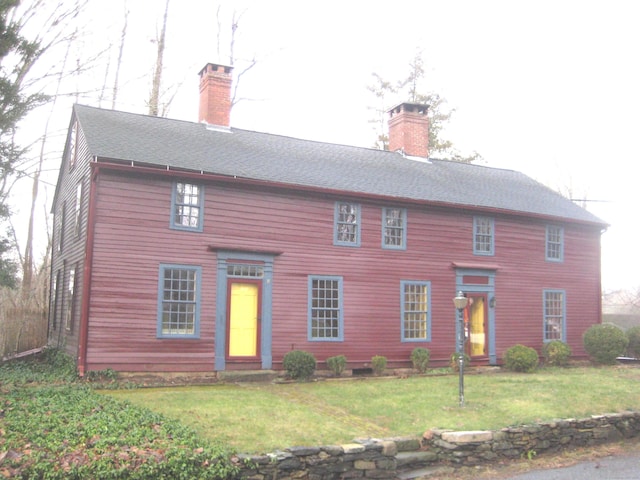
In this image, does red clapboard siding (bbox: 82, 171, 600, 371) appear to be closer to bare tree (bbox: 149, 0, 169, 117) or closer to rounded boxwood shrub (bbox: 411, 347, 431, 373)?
rounded boxwood shrub (bbox: 411, 347, 431, 373)

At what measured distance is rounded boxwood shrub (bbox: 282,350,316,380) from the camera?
1466 centimetres

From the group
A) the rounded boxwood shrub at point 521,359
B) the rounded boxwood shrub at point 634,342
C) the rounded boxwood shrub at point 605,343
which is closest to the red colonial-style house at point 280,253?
the rounded boxwood shrub at point 605,343

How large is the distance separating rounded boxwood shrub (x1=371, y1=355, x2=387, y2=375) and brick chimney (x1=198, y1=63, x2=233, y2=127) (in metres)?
8.28

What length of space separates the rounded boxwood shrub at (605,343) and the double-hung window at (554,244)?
8.23 ft

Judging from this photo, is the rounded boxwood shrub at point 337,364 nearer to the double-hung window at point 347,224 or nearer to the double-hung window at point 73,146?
the double-hung window at point 347,224

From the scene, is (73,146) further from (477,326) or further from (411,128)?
(477,326)

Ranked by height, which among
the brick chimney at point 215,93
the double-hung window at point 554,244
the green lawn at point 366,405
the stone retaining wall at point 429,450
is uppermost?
the brick chimney at point 215,93

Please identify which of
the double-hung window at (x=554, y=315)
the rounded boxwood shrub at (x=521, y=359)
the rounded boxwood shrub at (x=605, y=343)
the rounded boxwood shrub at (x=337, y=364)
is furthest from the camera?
the double-hung window at (x=554, y=315)

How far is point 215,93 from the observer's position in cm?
1855

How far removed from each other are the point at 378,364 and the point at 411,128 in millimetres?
9730

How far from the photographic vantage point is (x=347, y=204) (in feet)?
54.5

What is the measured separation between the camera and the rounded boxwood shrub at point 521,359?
671 inches

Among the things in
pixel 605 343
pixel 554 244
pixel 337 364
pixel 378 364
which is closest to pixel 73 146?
pixel 337 364

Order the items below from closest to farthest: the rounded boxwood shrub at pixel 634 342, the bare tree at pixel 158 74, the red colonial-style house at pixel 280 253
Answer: the red colonial-style house at pixel 280 253
the rounded boxwood shrub at pixel 634 342
the bare tree at pixel 158 74
